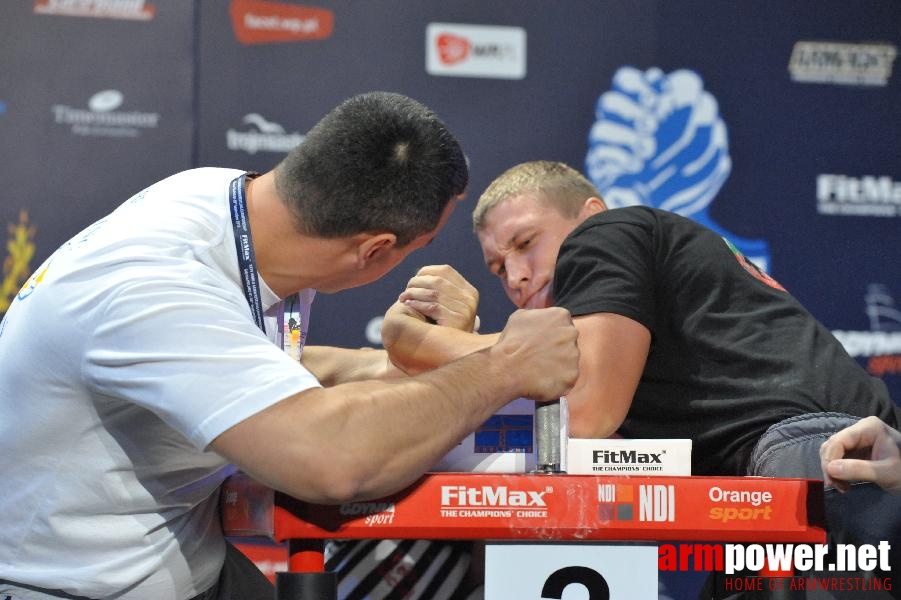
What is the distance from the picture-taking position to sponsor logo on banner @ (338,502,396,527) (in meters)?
1.22

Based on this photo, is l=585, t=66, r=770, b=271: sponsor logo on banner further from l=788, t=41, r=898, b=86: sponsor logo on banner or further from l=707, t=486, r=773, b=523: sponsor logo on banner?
l=707, t=486, r=773, b=523: sponsor logo on banner

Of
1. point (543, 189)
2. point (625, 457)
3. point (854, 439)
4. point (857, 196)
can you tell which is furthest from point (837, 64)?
point (625, 457)

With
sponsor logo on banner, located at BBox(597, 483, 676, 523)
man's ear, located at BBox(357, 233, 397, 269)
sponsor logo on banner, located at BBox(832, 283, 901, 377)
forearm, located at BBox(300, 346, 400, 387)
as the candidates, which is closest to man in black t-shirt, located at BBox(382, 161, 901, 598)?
forearm, located at BBox(300, 346, 400, 387)

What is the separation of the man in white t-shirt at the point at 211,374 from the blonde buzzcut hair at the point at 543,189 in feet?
2.98

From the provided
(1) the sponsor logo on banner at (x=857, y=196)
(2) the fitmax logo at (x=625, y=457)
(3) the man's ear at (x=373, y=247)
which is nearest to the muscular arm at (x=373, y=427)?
(2) the fitmax logo at (x=625, y=457)

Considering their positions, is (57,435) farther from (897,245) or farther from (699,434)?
(897,245)

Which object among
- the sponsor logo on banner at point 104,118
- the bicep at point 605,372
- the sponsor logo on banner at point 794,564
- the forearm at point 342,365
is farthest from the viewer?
the sponsor logo on banner at point 104,118

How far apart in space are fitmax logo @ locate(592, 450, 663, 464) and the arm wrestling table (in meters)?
0.11

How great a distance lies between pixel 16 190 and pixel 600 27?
2041mm

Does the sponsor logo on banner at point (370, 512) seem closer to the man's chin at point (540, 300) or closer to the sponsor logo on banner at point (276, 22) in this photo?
the man's chin at point (540, 300)

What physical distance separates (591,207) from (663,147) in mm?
1314

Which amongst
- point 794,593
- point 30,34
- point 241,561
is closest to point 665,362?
point 794,593

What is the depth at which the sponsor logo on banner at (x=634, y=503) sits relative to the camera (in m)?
1.23

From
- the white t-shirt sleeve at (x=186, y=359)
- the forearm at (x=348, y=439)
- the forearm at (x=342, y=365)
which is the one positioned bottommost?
the forearm at (x=342, y=365)
